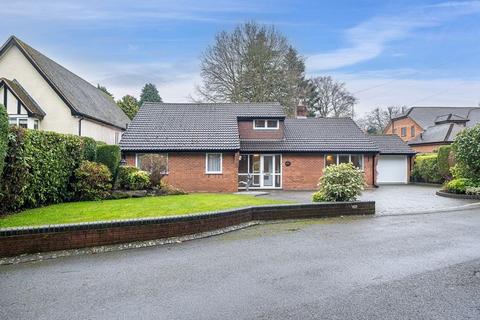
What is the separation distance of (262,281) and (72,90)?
26545 mm

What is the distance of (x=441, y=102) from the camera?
60156 mm

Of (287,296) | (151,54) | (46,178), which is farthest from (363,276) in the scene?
(151,54)

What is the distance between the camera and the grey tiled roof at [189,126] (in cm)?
2286

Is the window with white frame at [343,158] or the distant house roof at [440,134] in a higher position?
the distant house roof at [440,134]

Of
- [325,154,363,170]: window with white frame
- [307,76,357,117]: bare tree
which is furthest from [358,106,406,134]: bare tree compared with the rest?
[325,154,363,170]: window with white frame

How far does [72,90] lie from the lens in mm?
28062

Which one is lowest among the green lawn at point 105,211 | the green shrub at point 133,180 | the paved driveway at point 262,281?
the paved driveway at point 262,281

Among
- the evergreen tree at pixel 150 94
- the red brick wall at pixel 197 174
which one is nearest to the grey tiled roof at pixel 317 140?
the red brick wall at pixel 197 174

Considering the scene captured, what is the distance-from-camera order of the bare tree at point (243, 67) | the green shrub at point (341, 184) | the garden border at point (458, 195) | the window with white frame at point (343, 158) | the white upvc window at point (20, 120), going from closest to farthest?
the green shrub at point (341, 184) → the garden border at point (458, 195) → the white upvc window at point (20, 120) → the window with white frame at point (343, 158) → the bare tree at point (243, 67)

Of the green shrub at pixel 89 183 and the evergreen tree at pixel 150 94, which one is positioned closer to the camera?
the green shrub at pixel 89 183

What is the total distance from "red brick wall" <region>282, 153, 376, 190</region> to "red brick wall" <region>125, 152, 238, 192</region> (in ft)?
13.1

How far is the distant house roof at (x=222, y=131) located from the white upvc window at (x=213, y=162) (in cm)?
63

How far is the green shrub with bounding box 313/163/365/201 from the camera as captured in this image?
12.9 metres

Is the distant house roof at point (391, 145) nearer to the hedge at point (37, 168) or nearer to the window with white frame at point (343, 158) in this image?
the window with white frame at point (343, 158)
